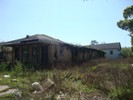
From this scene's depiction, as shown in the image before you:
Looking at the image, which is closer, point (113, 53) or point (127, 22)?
point (127, 22)

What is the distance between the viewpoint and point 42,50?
62.2 feet

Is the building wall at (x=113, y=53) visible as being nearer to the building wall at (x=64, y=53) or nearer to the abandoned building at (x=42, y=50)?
the abandoned building at (x=42, y=50)

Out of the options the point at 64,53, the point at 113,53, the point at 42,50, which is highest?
the point at 113,53

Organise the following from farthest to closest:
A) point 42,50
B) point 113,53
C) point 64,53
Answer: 1. point 113,53
2. point 64,53
3. point 42,50

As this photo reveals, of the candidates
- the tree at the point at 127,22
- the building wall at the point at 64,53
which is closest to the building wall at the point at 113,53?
the tree at the point at 127,22

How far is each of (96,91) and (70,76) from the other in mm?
3146

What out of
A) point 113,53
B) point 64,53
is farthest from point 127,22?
point 113,53

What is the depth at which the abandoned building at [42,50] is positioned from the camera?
58.3ft

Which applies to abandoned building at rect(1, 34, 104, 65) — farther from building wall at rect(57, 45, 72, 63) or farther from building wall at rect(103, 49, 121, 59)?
building wall at rect(103, 49, 121, 59)

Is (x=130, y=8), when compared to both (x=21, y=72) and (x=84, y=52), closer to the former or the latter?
(x=84, y=52)

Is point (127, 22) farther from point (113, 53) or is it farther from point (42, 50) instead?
point (113, 53)

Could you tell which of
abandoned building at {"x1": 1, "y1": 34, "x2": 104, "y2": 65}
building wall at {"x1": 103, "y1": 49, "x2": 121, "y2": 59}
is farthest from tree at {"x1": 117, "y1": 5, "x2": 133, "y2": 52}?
building wall at {"x1": 103, "y1": 49, "x2": 121, "y2": 59}

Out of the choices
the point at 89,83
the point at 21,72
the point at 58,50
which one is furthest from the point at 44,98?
the point at 58,50

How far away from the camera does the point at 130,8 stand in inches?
856
